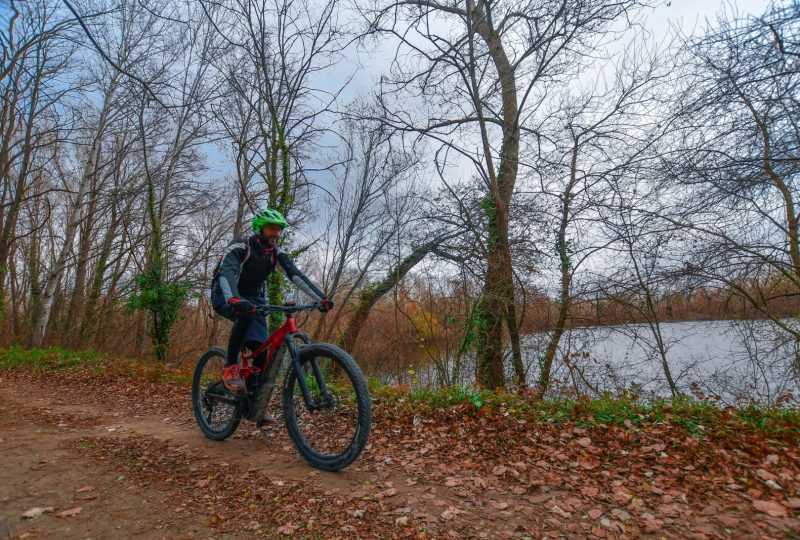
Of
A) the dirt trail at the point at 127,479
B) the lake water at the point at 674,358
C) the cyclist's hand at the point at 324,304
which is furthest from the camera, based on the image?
the lake water at the point at 674,358

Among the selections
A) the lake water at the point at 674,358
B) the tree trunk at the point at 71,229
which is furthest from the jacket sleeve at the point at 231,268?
the tree trunk at the point at 71,229

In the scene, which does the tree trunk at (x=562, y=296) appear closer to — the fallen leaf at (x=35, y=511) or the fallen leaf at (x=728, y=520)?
the fallen leaf at (x=728, y=520)

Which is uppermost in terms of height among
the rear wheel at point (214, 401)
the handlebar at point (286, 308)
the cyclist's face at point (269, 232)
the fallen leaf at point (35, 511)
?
the cyclist's face at point (269, 232)

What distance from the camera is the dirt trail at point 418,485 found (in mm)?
2580

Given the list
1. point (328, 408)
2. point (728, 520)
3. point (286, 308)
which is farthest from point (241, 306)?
point (728, 520)

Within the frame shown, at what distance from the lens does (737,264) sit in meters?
6.80

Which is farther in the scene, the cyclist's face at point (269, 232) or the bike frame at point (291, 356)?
the cyclist's face at point (269, 232)

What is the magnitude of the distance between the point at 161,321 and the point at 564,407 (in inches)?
480

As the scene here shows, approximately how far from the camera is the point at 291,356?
3539mm

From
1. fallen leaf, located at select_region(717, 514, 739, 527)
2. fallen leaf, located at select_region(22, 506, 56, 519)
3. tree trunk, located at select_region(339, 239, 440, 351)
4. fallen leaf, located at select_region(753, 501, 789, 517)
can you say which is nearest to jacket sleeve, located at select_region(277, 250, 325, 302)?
fallen leaf, located at select_region(22, 506, 56, 519)

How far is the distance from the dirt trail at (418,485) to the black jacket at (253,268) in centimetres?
151

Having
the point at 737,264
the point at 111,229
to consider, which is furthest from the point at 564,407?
the point at 111,229

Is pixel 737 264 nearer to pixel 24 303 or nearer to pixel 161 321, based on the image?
pixel 161 321

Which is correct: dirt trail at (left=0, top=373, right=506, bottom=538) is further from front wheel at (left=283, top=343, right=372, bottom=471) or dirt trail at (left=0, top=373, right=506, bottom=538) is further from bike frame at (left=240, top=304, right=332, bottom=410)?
bike frame at (left=240, top=304, right=332, bottom=410)
